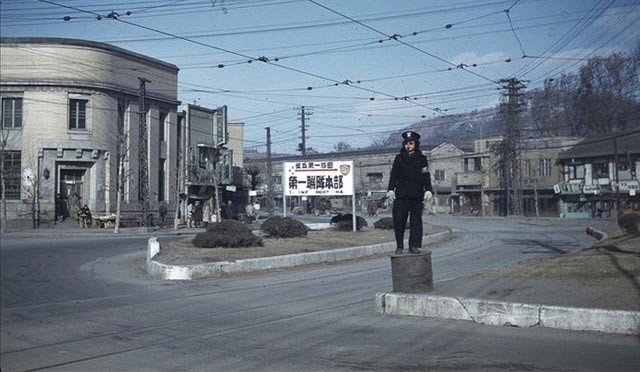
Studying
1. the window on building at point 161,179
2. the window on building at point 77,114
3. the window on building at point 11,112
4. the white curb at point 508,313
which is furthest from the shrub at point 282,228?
the window on building at point 161,179

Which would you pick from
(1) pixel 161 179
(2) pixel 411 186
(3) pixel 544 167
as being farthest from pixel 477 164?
(2) pixel 411 186

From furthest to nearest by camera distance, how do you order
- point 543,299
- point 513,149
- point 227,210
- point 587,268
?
point 513,149 < point 227,210 < point 587,268 < point 543,299

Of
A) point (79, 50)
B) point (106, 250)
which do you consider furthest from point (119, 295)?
point (106, 250)

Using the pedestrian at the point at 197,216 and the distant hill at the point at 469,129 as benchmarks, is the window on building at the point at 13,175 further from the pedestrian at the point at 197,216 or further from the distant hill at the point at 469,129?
the distant hill at the point at 469,129

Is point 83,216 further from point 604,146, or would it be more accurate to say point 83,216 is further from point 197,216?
point 604,146

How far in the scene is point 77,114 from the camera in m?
6.86

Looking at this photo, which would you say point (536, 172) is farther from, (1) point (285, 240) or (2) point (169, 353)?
(2) point (169, 353)

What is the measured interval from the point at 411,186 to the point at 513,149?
63236 millimetres

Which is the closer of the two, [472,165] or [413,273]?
[413,273]

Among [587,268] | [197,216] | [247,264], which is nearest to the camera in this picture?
[587,268]

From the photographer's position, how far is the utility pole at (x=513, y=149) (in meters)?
65.2

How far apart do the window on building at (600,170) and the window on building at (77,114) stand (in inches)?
2704

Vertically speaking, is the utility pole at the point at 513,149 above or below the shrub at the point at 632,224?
above

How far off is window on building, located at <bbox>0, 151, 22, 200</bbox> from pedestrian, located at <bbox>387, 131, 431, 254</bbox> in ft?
21.6
